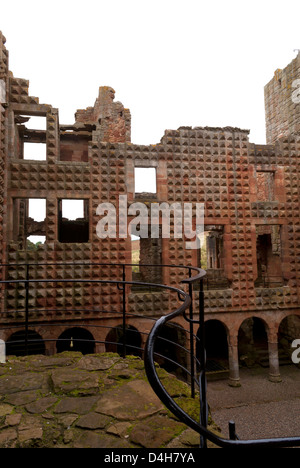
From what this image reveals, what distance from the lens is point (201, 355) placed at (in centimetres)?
216

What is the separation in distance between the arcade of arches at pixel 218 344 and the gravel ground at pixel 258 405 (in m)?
0.51

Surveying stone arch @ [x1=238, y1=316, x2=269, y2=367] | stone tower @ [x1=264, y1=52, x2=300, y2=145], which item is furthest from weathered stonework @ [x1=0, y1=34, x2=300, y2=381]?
stone arch @ [x1=238, y1=316, x2=269, y2=367]

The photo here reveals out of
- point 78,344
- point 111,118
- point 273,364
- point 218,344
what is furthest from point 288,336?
point 111,118

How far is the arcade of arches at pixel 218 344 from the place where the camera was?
11.7 m

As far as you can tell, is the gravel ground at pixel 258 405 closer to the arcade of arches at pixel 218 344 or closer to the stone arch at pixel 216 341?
the arcade of arches at pixel 218 344

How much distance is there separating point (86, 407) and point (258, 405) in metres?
9.20

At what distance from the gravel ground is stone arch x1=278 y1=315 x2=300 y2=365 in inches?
53.2

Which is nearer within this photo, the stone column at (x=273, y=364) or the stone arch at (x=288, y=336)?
the stone column at (x=273, y=364)

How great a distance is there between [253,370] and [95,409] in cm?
1252

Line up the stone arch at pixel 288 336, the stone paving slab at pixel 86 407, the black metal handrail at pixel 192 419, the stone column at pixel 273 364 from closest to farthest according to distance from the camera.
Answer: the black metal handrail at pixel 192 419 < the stone paving slab at pixel 86 407 < the stone column at pixel 273 364 < the stone arch at pixel 288 336

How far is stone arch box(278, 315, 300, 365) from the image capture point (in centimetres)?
1394

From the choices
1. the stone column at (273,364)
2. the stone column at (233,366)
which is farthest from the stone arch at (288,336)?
the stone column at (233,366)
